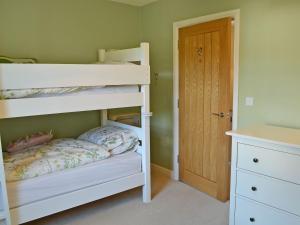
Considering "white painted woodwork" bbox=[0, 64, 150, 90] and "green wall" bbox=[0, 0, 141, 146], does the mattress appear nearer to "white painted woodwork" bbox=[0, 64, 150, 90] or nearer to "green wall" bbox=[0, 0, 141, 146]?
"white painted woodwork" bbox=[0, 64, 150, 90]

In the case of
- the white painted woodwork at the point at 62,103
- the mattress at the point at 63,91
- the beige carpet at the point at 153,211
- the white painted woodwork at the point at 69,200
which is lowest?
the beige carpet at the point at 153,211

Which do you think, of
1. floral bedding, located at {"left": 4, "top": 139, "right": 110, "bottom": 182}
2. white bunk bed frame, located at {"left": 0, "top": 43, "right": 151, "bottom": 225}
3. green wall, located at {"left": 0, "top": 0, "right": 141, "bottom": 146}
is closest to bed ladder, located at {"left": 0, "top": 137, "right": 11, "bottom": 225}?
white bunk bed frame, located at {"left": 0, "top": 43, "right": 151, "bottom": 225}

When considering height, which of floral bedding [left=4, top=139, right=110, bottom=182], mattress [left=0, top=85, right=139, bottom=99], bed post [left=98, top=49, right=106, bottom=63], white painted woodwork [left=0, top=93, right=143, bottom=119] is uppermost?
bed post [left=98, top=49, right=106, bottom=63]

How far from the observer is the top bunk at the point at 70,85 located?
200 centimetres

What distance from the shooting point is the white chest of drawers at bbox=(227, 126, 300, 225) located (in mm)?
1846

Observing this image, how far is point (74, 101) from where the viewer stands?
2.33 meters

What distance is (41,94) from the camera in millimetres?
2180

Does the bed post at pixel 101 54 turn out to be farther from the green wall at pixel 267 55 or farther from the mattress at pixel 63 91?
the green wall at pixel 267 55

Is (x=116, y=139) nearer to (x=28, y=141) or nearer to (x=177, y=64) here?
(x=28, y=141)

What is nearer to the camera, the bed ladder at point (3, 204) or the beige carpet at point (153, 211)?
the bed ladder at point (3, 204)

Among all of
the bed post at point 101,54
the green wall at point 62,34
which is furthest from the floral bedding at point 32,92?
the bed post at point 101,54

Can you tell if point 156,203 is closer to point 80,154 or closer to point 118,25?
point 80,154

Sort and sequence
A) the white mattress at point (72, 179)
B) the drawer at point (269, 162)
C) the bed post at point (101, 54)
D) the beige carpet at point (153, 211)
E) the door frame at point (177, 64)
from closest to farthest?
the drawer at point (269, 162) < the white mattress at point (72, 179) < the beige carpet at point (153, 211) < the door frame at point (177, 64) < the bed post at point (101, 54)

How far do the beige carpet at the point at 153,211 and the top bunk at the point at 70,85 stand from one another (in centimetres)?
111
